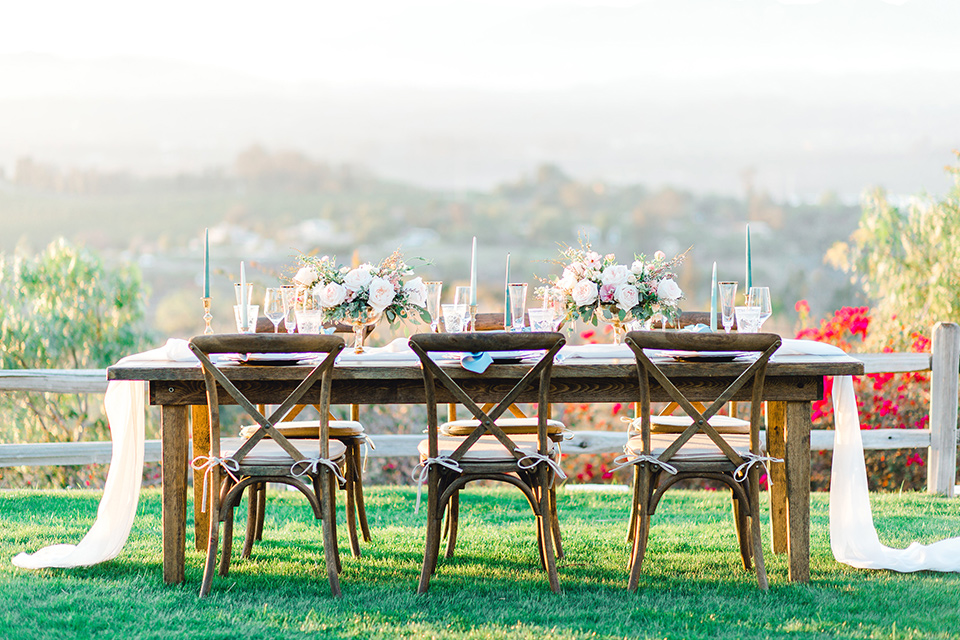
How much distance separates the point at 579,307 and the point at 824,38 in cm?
1800

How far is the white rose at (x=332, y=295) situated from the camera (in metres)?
3.63

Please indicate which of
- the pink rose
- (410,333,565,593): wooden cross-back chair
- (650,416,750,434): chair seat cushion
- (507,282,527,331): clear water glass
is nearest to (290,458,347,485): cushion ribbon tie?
(410,333,565,593): wooden cross-back chair

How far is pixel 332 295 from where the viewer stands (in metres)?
3.64

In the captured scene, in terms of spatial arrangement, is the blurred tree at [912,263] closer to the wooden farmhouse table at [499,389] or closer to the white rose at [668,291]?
the white rose at [668,291]

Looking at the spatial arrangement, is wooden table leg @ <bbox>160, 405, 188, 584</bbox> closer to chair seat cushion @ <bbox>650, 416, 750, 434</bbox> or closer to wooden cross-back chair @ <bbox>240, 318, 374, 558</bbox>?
wooden cross-back chair @ <bbox>240, 318, 374, 558</bbox>

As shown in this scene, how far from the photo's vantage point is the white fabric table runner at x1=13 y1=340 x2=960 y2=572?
3570 mm

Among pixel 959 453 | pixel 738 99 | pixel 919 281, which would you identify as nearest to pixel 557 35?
pixel 738 99

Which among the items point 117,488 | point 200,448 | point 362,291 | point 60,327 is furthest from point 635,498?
point 60,327

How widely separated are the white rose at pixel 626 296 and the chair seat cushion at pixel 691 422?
20.8 inches

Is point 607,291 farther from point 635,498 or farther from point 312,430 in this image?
point 312,430

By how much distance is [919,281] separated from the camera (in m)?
7.56

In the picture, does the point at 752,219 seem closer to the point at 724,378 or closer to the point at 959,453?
the point at 959,453

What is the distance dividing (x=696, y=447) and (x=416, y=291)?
1.24 metres

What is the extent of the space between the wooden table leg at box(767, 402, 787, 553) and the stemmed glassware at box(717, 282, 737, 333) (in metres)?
0.37
